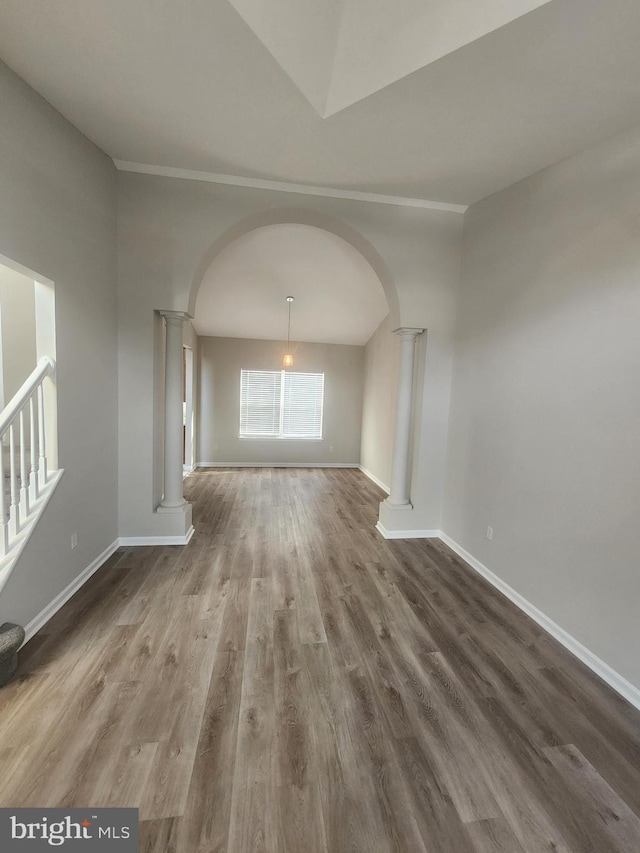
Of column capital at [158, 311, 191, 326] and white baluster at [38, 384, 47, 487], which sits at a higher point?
column capital at [158, 311, 191, 326]

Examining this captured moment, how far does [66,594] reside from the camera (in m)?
2.48

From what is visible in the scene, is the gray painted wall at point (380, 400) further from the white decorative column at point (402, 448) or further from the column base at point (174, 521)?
the column base at point (174, 521)

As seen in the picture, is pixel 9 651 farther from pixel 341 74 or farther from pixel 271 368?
pixel 271 368

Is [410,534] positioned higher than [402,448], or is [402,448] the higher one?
[402,448]

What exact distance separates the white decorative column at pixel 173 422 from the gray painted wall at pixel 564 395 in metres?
2.74

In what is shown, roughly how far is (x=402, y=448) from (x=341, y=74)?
298cm

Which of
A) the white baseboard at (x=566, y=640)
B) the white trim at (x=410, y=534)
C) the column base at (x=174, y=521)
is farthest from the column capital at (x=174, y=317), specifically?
the white baseboard at (x=566, y=640)

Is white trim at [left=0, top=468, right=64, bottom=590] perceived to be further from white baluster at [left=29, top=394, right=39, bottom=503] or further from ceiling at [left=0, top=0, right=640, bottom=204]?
ceiling at [left=0, top=0, right=640, bottom=204]

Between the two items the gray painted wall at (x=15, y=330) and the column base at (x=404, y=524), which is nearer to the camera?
the gray painted wall at (x=15, y=330)

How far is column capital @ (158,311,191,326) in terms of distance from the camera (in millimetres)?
3182

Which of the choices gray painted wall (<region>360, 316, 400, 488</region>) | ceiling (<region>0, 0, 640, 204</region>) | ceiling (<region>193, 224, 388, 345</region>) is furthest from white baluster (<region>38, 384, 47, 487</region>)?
gray painted wall (<region>360, 316, 400, 488</region>)

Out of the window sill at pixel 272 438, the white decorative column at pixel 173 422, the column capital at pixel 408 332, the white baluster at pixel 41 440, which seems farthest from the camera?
the window sill at pixel 272 438

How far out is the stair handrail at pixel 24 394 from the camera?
1.90 metres

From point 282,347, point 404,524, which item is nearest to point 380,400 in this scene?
point 282,347
